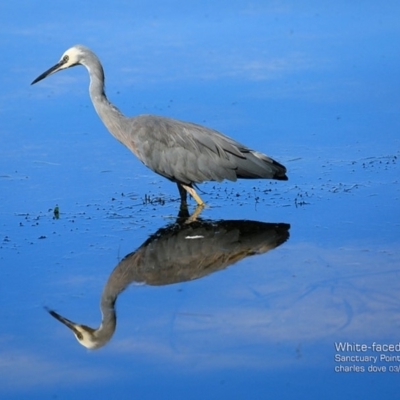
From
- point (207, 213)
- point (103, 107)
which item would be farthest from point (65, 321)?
point (103, 107)

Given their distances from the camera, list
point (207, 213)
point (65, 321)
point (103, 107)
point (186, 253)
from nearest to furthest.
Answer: point (65, 321) → point (186, 253) → point (207, 213) → point (103, 107)

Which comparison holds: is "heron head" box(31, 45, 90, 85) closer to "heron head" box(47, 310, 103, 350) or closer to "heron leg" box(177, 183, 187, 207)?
"heron leg" box(177, 183, 187, 207)

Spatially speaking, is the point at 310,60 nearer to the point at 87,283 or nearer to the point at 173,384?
the point at 87,283

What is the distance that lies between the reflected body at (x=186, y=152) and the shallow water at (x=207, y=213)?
28 centimetres

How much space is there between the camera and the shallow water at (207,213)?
20.9 feet

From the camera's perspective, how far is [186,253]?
26.3 feet

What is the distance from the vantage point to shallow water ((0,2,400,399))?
6359mm

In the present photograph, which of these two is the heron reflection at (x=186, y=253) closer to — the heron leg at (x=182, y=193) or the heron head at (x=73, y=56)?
the heron leg at (x=182, y=193)

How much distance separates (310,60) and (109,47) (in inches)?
98.6

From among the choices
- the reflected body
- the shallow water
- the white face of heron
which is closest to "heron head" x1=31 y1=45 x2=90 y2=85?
the white face of heron

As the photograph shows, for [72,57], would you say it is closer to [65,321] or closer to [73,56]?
[73,56]

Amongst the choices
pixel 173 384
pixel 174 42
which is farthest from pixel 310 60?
pixel 173 384

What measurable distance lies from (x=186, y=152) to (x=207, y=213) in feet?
2.00

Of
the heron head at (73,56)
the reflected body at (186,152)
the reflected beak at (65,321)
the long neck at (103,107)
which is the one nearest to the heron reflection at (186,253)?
the reflected beak at (65,321)
